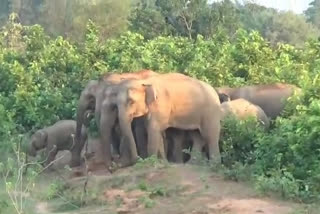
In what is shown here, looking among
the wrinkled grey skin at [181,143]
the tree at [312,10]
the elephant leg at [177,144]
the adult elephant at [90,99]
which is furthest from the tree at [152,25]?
the tree at [312,10]

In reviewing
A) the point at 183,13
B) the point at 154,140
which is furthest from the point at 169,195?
the point at 183,13

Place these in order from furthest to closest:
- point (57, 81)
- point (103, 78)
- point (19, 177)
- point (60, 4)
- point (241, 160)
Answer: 1. point (60, 4)
2. point (57, 81)
3. point (103, 78)
4. point (241, 160)
5. point (19, 177)

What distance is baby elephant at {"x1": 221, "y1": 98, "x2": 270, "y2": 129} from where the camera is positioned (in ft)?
43.2

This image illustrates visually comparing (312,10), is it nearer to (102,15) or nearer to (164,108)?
(102,15)

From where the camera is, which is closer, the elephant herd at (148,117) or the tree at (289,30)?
the elephant herd at (148,117)

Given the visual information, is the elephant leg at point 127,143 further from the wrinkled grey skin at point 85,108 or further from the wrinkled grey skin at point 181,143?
the wrinkled grey skin at point 85,108

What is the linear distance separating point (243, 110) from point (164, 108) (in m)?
1.58

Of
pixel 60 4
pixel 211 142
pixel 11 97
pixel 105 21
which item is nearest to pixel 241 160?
pixel 211 142

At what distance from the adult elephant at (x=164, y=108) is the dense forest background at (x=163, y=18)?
1026cm

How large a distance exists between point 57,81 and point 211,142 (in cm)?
491

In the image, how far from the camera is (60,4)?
45438mm

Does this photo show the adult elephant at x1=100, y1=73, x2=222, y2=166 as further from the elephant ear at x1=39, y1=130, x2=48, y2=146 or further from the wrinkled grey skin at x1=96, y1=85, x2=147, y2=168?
the elephant ear at x1=39, y1=130, x2=48, y2=146

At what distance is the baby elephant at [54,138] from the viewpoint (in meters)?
13.9

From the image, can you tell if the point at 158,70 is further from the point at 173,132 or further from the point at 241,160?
the point at 241,160
